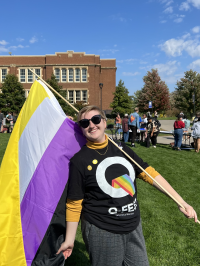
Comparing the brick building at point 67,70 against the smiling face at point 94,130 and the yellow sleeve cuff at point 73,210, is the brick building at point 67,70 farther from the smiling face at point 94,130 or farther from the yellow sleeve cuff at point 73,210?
the yellow sleeve cuff at point 73,210

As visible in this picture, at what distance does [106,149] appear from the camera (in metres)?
1.86

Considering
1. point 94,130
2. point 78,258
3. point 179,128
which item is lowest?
point 78,258

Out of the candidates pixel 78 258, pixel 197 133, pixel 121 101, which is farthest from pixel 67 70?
pixel 78 258

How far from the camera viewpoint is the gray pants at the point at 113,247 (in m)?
1.69

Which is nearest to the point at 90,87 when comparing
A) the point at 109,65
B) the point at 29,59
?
the point at 109,65

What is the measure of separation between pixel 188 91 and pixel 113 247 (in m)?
39.8

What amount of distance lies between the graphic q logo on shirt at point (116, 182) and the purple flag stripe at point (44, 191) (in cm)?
38

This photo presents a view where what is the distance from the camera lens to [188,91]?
1469 inches

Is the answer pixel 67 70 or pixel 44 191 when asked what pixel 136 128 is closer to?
pixel 44 191

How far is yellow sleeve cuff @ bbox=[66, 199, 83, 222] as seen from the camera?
172 centimetres

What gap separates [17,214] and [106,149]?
99 centimetres

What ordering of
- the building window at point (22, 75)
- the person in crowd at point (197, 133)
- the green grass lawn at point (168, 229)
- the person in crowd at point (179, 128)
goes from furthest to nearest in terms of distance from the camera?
the building window at point (22, 75) → the person in crowd at point (179, 128) → the person in crowd at point (197, 133) → the green grass lawn at point (168, 229)

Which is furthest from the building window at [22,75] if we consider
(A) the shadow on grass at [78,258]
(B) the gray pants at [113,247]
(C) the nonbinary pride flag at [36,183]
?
(B) the gray pants at [113,247]

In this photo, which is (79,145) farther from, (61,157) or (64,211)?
(64,211)
